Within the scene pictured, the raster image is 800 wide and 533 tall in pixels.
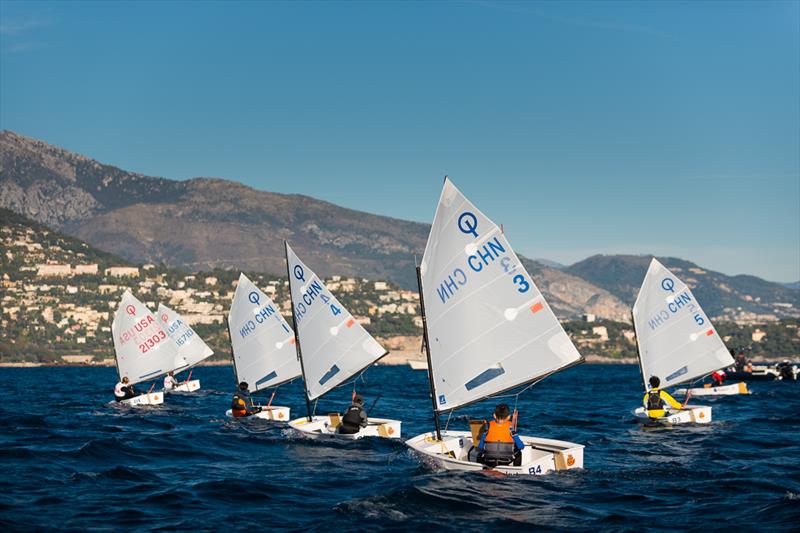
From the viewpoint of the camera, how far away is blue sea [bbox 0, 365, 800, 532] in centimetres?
1950

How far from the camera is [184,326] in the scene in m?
74.8

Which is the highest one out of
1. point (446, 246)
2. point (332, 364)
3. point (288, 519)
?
point (446, 246)

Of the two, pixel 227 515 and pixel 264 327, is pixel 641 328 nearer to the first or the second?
pixel 264 327

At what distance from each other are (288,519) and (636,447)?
15371mm

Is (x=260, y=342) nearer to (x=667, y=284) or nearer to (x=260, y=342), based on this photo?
(x=260, y=342)

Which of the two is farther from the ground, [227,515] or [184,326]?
[184,326]

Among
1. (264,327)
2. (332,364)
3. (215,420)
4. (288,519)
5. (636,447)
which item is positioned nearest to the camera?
(288,519)

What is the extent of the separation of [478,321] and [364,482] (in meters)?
5.36

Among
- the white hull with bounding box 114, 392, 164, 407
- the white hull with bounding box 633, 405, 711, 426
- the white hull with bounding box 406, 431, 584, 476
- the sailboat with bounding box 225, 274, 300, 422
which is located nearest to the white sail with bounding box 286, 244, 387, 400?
the sailboat with bounding box 225, 274, 300, 422

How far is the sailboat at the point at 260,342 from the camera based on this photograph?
1779 inches

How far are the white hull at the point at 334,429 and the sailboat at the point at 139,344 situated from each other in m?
24.0

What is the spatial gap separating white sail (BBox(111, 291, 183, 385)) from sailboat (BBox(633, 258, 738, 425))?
96.2 feet

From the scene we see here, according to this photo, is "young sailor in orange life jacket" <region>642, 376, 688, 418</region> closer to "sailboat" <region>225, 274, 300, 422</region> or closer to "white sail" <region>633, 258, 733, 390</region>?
"white sail" <region>633, 258, 733, 390</region>

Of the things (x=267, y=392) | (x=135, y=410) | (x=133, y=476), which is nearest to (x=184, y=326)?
→ (x=267, y=392)
